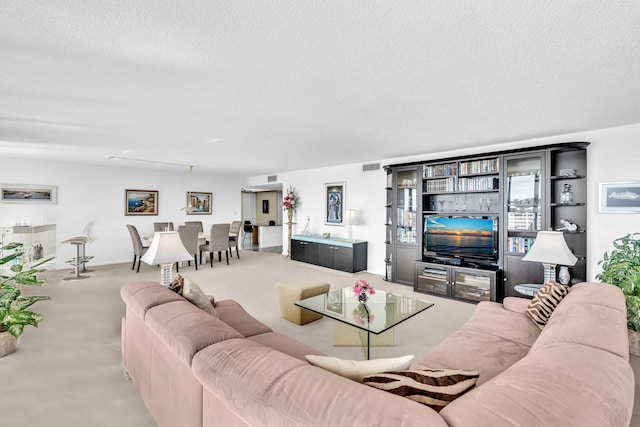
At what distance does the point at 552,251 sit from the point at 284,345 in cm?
292

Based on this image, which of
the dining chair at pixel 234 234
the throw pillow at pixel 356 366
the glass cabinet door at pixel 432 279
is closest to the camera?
the throw pillow at pixel 356 366

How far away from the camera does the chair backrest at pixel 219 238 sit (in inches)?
276

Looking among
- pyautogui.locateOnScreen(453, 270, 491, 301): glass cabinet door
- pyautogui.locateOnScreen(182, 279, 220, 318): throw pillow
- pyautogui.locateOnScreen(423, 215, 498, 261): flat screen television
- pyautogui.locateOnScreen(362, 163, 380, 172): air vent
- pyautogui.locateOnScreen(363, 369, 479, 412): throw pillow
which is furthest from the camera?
pyautogui.locateOnScreen(362, 163, 380, 172): air vent

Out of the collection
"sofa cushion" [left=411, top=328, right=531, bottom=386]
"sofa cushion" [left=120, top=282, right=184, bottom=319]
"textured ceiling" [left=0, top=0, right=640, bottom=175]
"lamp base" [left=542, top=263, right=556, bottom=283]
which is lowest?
"sofa cushion" [left=411, top=328, right=531, bottom=386]

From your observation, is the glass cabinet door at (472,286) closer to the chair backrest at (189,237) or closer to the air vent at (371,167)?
the air vent at (371,167)

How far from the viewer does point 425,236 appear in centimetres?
530

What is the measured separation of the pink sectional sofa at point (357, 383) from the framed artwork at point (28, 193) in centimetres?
627

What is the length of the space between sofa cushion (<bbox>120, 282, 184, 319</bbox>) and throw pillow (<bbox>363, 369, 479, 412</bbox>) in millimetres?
1499

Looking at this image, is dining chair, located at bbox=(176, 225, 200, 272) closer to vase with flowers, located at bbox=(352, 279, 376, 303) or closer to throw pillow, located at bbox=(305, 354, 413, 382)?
vase with flowers, located at bbox=(352, 279, 376, 303)

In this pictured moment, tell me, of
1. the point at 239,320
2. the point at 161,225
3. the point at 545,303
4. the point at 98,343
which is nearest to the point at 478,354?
the point at 545,303

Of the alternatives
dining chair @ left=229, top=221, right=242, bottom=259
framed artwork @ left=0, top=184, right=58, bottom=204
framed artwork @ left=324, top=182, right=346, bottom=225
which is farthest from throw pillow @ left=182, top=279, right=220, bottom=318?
framed artwork @ left=0, top=184, right=58, bottom=204

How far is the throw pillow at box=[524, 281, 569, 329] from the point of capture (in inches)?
95.2

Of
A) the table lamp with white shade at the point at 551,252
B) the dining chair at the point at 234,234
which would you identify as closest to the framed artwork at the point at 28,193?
the dining chair at the point at 234,234

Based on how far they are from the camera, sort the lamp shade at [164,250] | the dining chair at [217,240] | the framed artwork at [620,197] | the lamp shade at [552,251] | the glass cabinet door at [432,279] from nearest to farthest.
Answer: the lamp shade at [164,250], the lamp shade at [552,251], the framed artwork at [620,197], the glass cabinet door at [432,279], the dining chair at [217,240]
